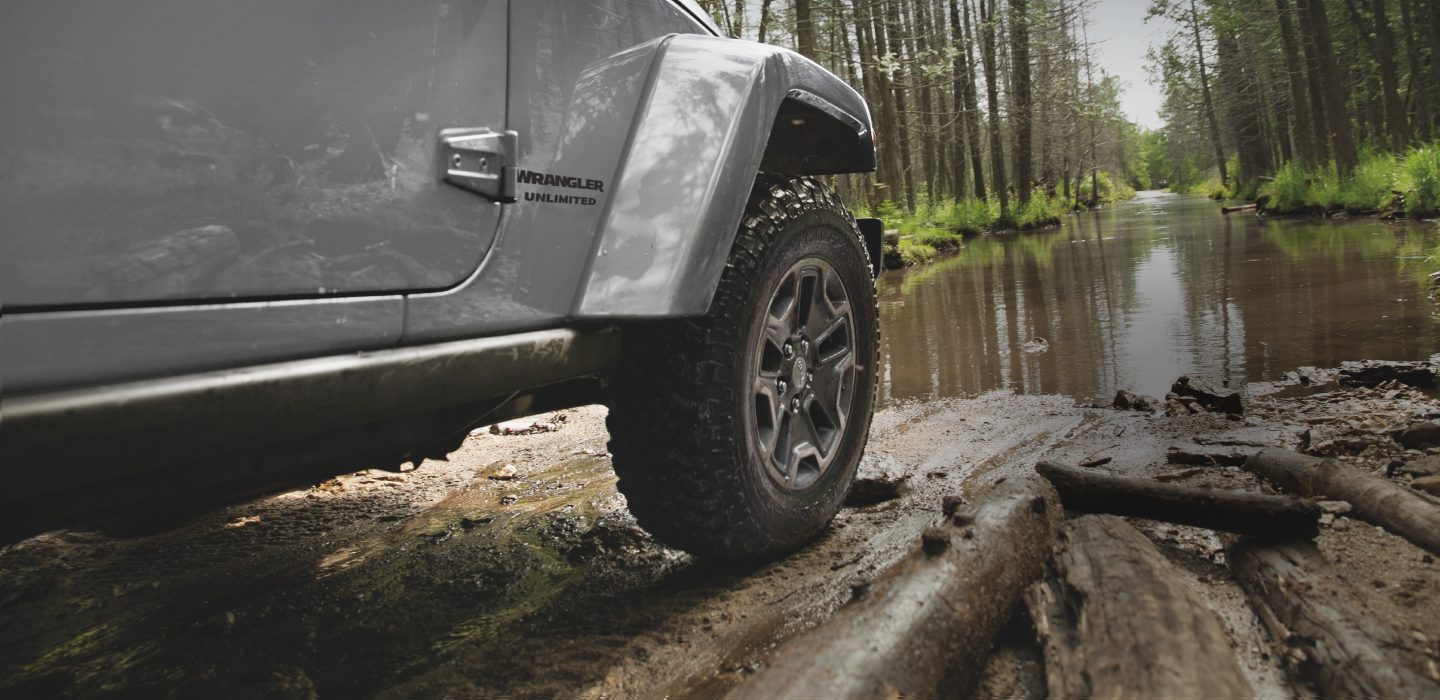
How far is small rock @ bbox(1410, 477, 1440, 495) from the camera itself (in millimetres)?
2281

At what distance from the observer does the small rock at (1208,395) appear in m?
3.53

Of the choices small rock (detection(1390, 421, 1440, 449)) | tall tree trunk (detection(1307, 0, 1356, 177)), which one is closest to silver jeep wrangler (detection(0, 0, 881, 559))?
small rock (detection(1390, 421, 1440, 449))

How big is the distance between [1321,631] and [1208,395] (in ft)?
7.46

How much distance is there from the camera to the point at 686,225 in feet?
6.38

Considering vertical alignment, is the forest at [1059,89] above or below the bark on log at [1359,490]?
above

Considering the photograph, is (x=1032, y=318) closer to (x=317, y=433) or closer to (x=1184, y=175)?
(x=317, y=433)

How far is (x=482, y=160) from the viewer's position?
167 cm

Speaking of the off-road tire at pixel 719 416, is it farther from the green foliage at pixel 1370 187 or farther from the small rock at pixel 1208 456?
the green foliage at pixel 1370 187

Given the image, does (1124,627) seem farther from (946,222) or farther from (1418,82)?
(1418,82)

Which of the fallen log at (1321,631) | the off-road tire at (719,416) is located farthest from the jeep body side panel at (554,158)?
the fallen log at (1321,631)

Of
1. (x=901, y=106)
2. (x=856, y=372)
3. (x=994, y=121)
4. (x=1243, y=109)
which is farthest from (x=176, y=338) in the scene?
(x=1243, y=109)

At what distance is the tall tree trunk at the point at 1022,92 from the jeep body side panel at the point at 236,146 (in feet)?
77.8

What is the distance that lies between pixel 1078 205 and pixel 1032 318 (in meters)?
45.2

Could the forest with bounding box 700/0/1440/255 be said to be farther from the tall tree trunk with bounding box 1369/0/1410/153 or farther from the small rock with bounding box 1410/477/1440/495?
the small rock with bounding box 1410/477/1440/495
